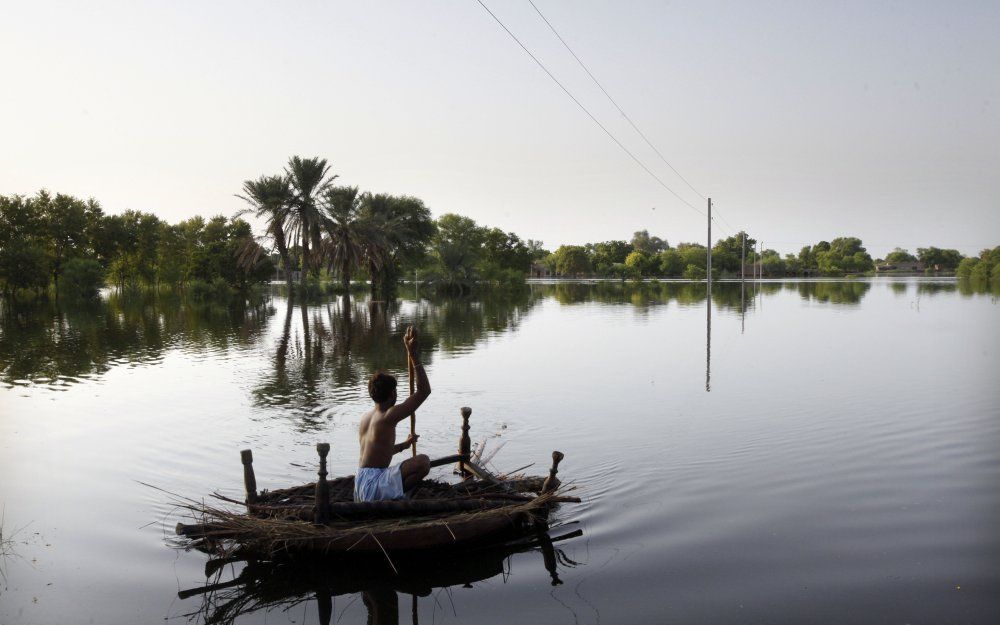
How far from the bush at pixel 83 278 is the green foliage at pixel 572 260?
314ft

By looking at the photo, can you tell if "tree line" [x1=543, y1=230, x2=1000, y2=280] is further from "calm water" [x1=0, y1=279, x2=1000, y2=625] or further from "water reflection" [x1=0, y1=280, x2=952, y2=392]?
"calm water" [x1=0, y1=279, x2=1000, y2=625]

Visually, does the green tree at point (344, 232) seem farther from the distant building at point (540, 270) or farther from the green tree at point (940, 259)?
the green tree at point (940, 259)

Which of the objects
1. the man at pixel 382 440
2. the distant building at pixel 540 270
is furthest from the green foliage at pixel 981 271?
the distant building at pixel 540 270

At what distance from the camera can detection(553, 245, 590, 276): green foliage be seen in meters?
144

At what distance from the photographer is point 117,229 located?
7412 centimetres

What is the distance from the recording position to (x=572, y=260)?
472 feet

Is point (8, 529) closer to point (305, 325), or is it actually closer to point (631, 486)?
point (631, 486)

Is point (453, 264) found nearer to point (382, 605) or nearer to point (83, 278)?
point (83, 278)

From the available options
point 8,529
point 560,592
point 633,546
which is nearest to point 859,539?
point 633,546

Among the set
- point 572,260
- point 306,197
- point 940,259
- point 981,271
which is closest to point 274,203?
point 306,197

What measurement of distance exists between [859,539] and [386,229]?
50.4m

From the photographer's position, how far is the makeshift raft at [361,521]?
21.9ft

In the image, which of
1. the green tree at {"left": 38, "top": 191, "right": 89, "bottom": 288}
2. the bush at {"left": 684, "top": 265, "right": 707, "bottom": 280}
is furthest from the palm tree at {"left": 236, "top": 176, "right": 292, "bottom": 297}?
the bush at {"left": 684, "top": 265, "right": 707, "bottom": 280}

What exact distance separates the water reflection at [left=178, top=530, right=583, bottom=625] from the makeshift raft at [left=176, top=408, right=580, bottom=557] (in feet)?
0.53
